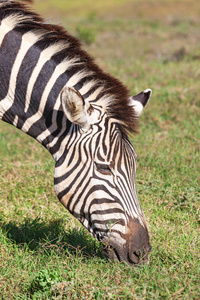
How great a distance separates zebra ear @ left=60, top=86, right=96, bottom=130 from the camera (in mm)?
2932

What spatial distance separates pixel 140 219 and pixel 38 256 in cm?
123

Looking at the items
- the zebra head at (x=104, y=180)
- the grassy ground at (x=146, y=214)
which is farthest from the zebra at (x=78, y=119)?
the grassy ground at (x=146, y=214)

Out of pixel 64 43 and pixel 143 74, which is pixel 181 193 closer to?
pixel 64 43

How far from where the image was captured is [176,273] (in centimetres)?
316

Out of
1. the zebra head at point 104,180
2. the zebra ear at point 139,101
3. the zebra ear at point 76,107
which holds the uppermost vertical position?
the zebra ear at point 139,101

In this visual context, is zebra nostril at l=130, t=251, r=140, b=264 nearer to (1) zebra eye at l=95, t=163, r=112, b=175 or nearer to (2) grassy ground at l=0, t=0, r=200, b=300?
(2) grassy ground at l=0, t=0, r=200, b=300

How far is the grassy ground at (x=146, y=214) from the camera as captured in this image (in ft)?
10.2

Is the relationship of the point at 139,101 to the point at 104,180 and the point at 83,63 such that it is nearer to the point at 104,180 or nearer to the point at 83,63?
the point at 83,63

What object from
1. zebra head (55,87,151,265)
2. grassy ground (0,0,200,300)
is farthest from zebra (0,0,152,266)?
grassy ground (0,0,200,300)

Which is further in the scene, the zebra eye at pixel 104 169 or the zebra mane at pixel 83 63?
the zebra mane at pixel 83 63

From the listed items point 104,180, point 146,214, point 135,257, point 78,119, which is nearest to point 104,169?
point 104,180

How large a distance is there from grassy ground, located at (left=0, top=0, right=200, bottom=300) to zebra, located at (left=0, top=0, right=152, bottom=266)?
0.30 m

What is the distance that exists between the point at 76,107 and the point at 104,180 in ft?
2.06

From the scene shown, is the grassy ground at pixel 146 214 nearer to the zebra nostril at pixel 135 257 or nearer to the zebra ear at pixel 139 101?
the zebra nostril at pixel 135 257
